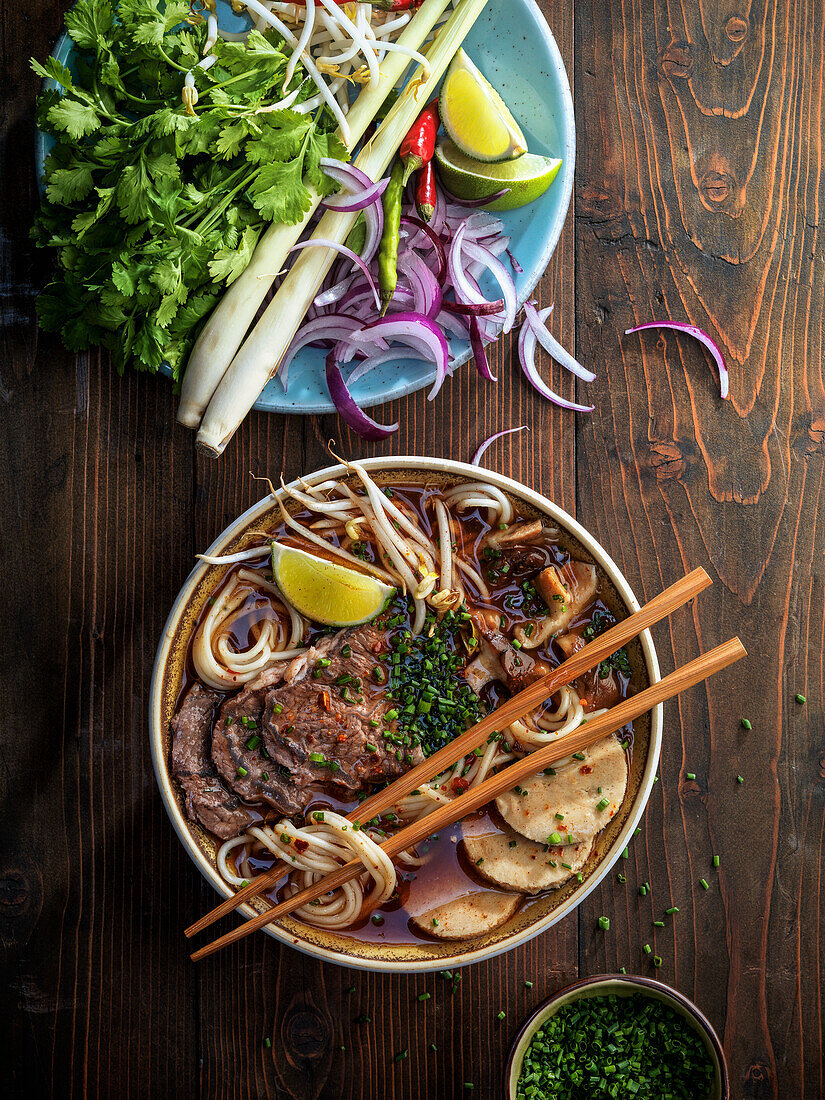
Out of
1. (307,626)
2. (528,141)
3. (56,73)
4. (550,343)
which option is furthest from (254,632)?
(528,141)

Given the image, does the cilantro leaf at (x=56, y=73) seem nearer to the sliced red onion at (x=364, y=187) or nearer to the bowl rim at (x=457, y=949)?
the sliced red onion at (x=364, y=187)

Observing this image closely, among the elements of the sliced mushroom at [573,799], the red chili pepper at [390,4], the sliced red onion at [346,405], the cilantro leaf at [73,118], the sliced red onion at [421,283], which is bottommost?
the sliced mushroom at [573,799]

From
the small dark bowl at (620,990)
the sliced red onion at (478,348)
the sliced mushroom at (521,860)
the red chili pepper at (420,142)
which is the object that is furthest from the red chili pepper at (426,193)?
the small dark bowl at (620,990)

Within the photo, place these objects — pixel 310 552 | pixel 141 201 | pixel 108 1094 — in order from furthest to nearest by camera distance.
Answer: pixel 108 1094, pixel 310 552, pixel 141 201

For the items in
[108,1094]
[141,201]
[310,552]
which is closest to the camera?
[141,201]

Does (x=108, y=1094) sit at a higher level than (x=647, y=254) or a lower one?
lower

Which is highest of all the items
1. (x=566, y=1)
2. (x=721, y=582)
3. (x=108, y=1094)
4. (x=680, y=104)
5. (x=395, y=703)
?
(x=566, y=1)

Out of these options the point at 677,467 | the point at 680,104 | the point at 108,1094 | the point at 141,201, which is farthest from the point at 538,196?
the point at 108,1094

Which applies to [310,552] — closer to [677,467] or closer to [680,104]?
[677,467]
